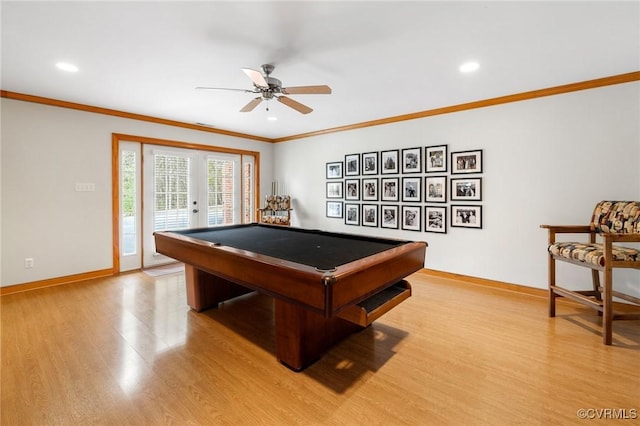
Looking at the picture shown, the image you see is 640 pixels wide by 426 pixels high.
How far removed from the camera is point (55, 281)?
377cm

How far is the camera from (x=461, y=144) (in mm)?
3873

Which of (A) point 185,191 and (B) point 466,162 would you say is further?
(A) point 185,191

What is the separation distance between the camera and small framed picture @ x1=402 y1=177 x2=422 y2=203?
426cm

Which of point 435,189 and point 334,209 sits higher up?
point 435,189

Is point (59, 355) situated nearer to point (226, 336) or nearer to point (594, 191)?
point (226, 336)

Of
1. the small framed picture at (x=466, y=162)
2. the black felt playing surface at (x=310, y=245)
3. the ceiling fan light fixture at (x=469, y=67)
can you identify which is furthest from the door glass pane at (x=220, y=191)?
the ceiling fan light fixture at (x=469, y=67)

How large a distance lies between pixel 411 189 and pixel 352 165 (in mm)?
1145

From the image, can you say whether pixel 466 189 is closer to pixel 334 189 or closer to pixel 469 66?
pixel 469 66

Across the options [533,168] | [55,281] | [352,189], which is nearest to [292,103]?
[352,189]

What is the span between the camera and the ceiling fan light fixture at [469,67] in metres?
2.66

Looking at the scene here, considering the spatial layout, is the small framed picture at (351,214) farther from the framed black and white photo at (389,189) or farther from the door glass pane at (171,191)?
the door glass pane at (171,191)

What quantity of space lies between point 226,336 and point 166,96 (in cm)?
291

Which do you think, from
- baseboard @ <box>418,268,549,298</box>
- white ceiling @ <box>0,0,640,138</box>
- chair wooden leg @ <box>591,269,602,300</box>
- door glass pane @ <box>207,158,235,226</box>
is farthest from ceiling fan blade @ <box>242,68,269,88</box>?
chair wooden leg @ <box>591,269,602,300</box>

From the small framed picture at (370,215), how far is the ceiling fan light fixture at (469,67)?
236cm
